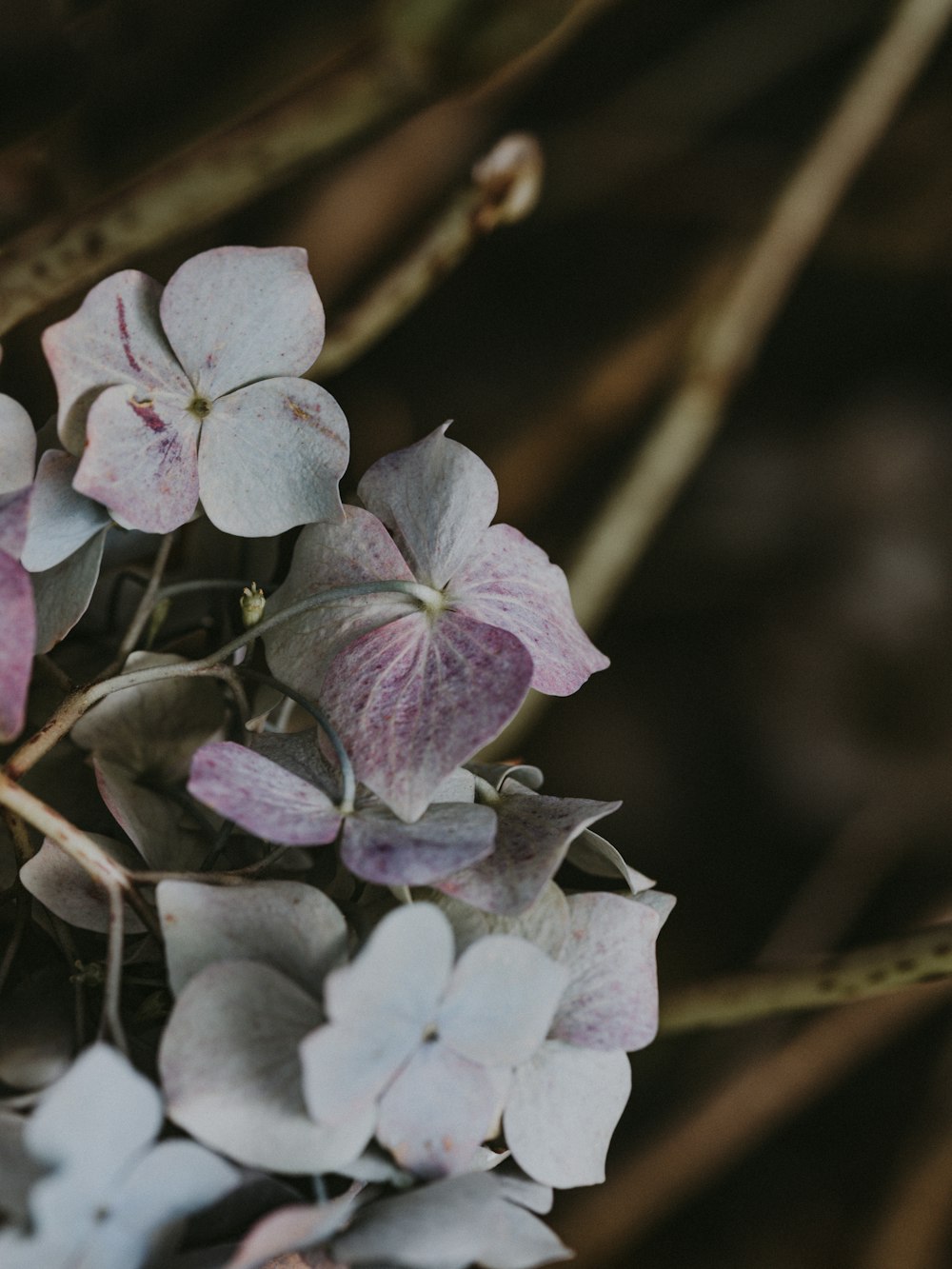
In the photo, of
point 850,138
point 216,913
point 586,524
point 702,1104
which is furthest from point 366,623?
point 702,1104

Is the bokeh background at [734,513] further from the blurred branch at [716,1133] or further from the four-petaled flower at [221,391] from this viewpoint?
the four-petaled flower at [221,391]

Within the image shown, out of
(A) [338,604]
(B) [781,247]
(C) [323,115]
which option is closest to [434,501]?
(A) [338,604]

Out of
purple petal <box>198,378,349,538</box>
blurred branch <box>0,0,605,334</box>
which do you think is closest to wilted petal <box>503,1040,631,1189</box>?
purple petal <box>198,378,349,538</box>

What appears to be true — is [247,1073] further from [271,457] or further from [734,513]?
[734,513]

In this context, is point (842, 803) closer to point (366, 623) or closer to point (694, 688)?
point (694, 688)

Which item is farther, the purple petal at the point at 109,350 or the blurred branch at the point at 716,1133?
the blurred branch at the point at 716,1133

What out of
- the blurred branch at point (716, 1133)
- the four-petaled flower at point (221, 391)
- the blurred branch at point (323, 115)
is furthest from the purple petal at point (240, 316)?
the blurred branch at point (716, 1133)
